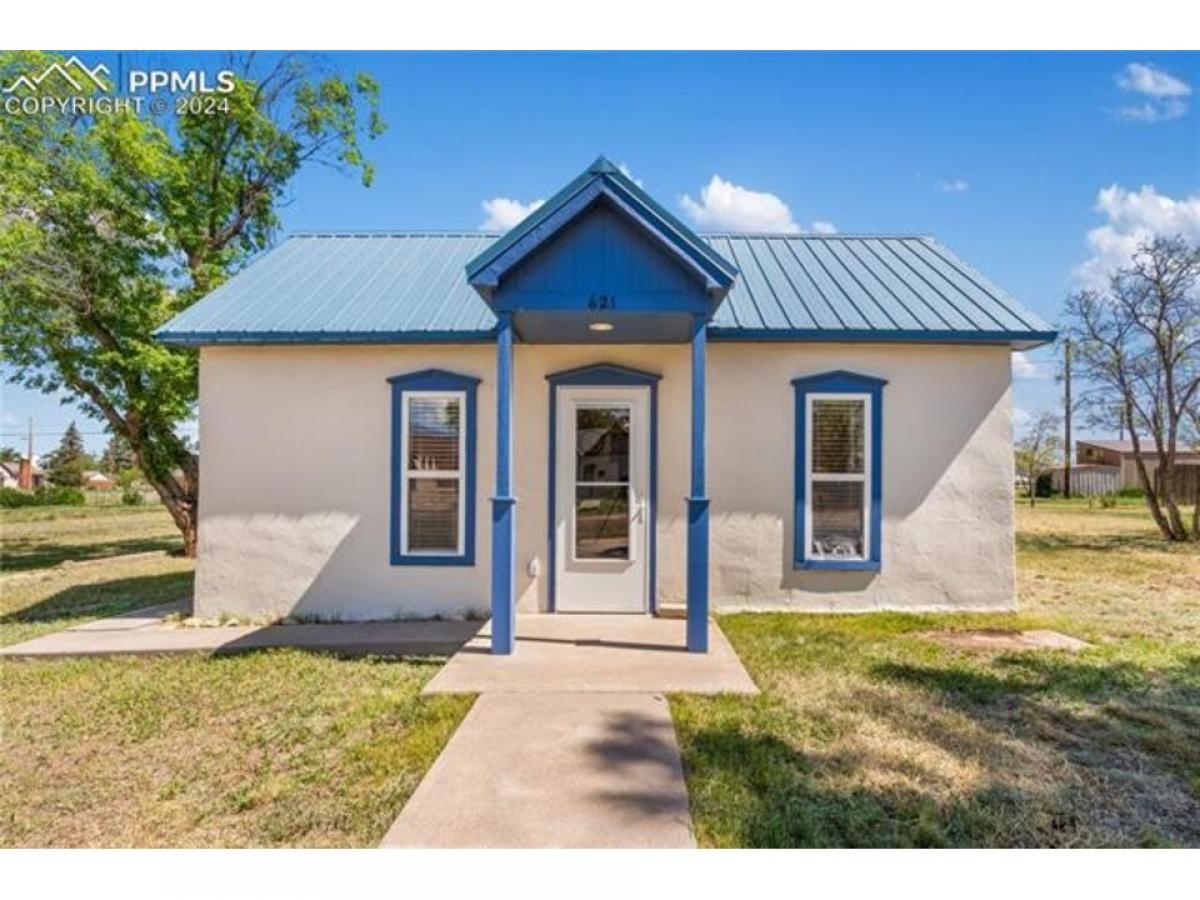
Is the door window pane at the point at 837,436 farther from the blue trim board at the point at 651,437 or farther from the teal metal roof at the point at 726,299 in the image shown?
the blue trim board at the point at 651,437

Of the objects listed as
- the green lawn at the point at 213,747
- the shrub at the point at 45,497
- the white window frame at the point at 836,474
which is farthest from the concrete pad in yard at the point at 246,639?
the shrub at the point at 45,497

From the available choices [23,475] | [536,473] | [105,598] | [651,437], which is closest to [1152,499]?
[651,437]

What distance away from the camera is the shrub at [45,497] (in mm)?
28203

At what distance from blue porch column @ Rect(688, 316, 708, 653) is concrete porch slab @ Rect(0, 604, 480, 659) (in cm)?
234

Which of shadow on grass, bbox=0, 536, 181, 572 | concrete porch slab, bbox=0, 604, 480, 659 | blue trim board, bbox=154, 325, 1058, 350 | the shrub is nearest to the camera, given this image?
concrete porch slab, bbox=0, 604, 480, 659

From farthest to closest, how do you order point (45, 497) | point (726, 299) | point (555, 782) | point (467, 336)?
point (45, 497)
point (726, 299)
point (467, 336)
point (555, 782)

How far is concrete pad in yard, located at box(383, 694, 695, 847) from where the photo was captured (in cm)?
305

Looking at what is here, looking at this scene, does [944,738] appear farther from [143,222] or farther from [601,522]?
[143,222]

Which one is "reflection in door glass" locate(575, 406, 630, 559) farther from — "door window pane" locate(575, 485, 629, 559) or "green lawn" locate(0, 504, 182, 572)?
"green lawn" locate(0, 504, 182, 572)

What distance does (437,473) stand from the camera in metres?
7.39

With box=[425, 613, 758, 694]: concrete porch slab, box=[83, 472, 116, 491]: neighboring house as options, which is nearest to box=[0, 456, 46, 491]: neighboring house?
box=[83, 472, 116, 491]: neighboring house

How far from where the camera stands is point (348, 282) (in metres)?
8.34

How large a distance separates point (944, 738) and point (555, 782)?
100 inches

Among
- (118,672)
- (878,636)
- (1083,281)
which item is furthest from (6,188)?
(1083,281)
